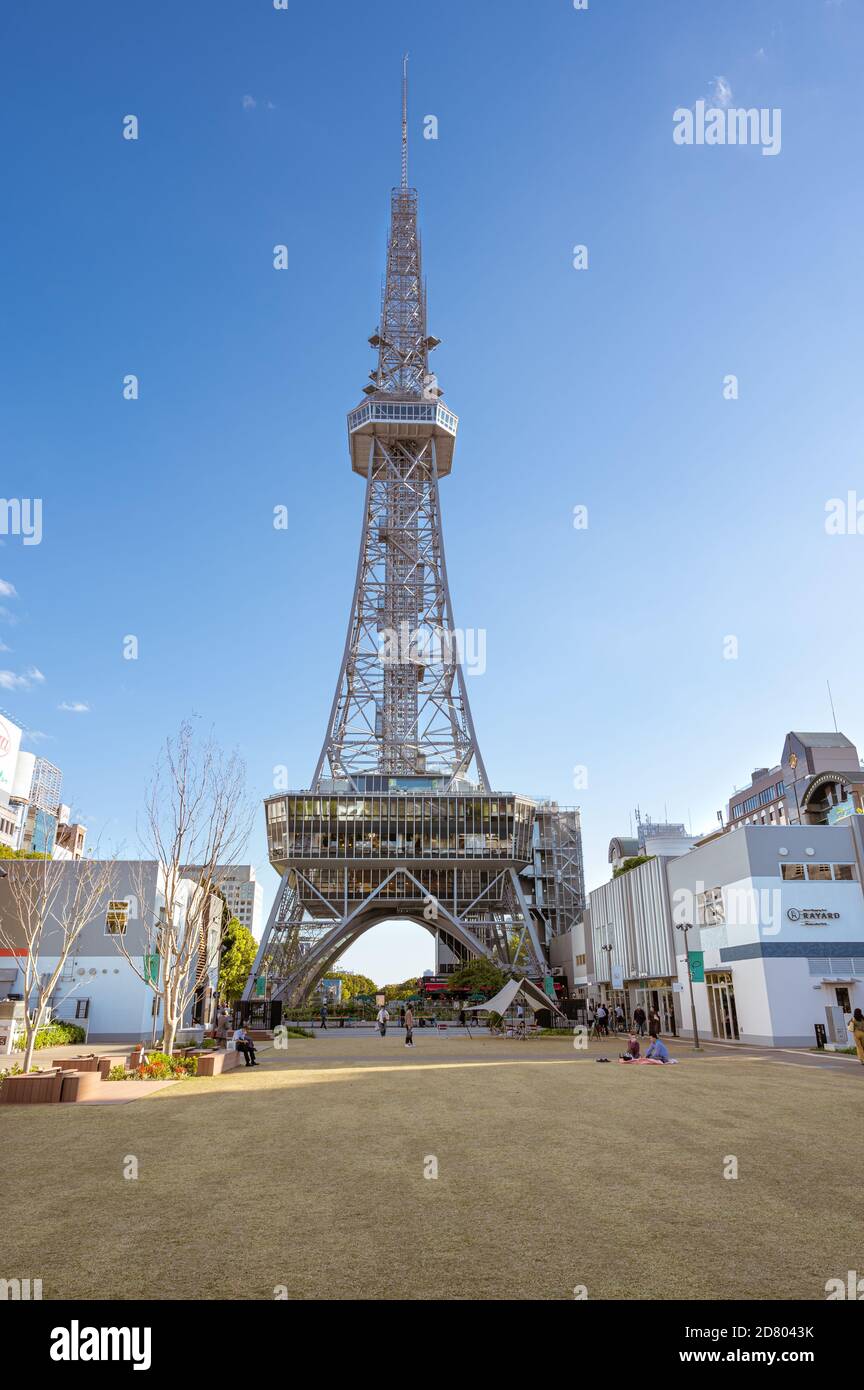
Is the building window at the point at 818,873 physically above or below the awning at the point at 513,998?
above

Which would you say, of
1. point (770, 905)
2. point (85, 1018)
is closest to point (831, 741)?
point (770, 905)

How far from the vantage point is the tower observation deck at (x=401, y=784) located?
87.0 meters

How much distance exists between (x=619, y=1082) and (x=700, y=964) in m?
17.0

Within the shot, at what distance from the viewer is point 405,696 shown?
369ft

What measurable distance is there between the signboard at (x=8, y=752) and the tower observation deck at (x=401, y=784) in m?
25.0

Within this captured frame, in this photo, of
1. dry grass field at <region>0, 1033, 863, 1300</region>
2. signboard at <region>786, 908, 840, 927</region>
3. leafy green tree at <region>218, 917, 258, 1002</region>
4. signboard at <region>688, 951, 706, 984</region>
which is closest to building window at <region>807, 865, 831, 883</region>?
signboard at <region>786, 908, 840, 927</region>

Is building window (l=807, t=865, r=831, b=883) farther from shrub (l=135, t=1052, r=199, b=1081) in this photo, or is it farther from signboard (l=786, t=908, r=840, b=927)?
shrub (l=135, t=1052, r=199, b=1081)

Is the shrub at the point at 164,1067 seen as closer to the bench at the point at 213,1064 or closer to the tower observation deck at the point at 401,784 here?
the bench at the point at 213,1064

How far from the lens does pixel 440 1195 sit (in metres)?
10.3

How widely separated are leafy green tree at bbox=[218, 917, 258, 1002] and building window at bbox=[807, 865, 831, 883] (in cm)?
6886

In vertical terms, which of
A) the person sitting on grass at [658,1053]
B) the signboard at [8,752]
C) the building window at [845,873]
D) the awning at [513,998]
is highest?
the signboard at [8,752]

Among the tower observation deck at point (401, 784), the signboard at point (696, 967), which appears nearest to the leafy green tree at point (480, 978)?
the tower observation deck at point (401, 784)

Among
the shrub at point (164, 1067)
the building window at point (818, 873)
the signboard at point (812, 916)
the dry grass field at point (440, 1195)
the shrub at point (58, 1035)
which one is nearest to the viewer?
the dry grass field at point (440, 1195)

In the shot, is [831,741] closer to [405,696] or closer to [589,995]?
[405,696]
